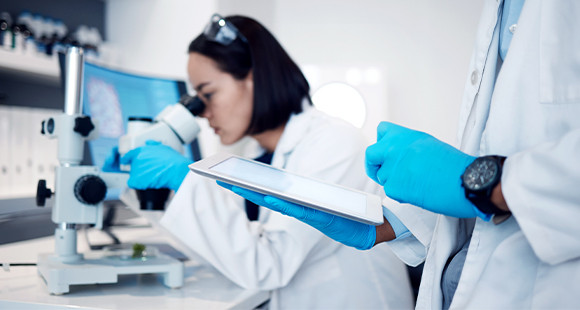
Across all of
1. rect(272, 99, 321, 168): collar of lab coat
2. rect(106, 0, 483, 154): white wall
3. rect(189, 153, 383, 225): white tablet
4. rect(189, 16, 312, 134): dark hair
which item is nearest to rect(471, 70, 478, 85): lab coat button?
rect(189, 153, 383, 225): white tablet

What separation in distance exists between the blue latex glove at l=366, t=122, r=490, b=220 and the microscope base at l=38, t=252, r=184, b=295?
0.55 m

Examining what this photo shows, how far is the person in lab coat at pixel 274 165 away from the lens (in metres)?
1.08

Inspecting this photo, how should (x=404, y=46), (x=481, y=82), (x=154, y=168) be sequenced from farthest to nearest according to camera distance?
(x=404, y=46) → (x=154, y=168) → (x=481, y=82)

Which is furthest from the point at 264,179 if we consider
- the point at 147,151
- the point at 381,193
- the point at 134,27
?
the point at 134,27

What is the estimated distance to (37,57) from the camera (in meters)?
1.89

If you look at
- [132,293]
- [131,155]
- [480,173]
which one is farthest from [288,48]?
[480,173]

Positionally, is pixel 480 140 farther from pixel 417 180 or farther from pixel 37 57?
pixel 37 57

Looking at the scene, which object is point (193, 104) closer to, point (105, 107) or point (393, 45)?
point (105, 107)

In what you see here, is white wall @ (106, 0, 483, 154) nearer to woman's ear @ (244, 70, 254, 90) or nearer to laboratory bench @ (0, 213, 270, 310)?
woman's ear @ (244, 70, 254, 90)

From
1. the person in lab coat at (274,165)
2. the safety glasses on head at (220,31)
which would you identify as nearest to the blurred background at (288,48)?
the person in lab coat at (274,165)

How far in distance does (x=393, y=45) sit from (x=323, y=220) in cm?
276

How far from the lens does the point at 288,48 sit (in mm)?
3557

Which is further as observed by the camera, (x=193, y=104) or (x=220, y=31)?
(x=220, y=31)

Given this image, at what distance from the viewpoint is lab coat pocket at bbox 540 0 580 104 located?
65 cm
